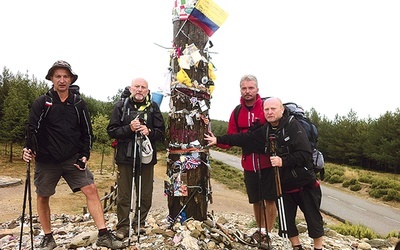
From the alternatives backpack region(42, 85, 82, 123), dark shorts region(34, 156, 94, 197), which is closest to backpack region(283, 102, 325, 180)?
backpack region(42, 85, 82, 123)

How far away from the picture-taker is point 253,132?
484 cm

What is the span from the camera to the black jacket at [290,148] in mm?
4398

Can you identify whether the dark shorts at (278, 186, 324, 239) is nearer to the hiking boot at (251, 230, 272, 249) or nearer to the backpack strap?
the hiking boot at (251, 230, 272, 249)

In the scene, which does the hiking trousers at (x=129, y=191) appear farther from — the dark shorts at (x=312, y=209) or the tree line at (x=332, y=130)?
the tree line at (x=332, y=130)

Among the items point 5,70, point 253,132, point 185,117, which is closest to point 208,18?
point 185,117

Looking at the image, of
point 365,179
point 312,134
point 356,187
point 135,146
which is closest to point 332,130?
point 365,179

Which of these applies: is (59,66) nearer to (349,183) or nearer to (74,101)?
(74,101)

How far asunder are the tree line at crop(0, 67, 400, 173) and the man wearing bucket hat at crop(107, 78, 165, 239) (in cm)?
2365

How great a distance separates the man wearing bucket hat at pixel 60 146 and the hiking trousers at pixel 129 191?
34cm

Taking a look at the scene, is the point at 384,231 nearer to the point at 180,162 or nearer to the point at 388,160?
the point at 180,162

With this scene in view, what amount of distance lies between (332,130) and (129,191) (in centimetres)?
5011

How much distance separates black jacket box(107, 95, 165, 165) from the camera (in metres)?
4.67

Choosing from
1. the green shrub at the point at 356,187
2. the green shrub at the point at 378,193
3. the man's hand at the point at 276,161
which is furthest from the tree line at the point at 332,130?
the man's hand at the point at 276,161

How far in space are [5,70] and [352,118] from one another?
51.6 metres
